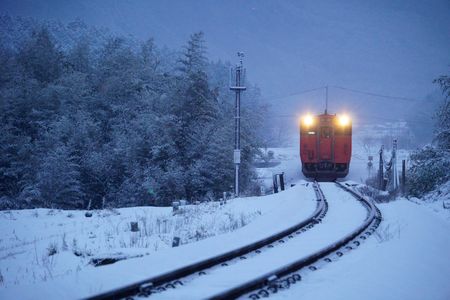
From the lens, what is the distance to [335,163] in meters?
21.9

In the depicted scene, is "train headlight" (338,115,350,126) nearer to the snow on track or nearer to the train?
the train

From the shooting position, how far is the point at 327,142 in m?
21.8

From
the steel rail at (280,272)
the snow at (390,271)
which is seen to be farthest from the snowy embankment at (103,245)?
the snow at (390,271)

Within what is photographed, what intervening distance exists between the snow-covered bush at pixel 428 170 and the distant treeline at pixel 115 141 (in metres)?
13.0

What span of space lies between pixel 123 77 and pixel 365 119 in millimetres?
158796

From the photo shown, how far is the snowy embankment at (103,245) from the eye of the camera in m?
4.38

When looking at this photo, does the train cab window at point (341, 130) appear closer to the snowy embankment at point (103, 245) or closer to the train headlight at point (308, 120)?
the train headlight at point (308, 120)

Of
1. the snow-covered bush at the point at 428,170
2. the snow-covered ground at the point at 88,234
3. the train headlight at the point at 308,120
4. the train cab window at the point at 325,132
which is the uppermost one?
the train headlight at the point at 308,120

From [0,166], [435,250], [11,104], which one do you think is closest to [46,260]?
[435,250]

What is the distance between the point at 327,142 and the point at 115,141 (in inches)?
665

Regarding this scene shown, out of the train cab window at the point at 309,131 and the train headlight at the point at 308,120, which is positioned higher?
the train headlight at the point at 308,120

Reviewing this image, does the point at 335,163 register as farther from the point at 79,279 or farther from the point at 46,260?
the point at 79,279

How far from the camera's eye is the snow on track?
14.1 ft

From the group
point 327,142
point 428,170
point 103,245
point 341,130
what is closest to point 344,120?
point 341,130
